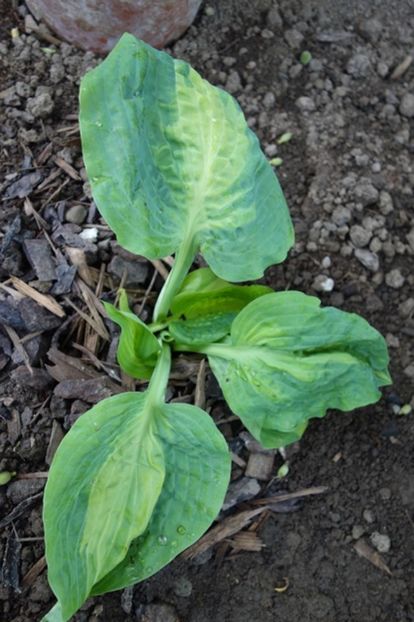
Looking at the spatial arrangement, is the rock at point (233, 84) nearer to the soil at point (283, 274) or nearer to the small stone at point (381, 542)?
the soil at point (283, 274)

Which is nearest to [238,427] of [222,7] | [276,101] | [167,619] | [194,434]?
[194,434]

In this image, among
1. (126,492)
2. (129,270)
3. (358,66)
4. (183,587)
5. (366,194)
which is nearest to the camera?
(126,492)

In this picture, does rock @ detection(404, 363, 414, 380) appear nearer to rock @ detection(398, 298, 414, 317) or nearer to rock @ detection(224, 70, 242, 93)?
rock @ detection(398, 298, 414, 317)

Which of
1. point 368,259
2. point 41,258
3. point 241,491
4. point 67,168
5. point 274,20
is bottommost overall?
point 241,491

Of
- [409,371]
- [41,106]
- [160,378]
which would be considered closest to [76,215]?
[41,106]

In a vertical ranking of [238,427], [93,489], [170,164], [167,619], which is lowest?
[167,619]

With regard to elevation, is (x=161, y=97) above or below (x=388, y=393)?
above

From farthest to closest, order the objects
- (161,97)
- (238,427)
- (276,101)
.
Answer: (276,101) → (238,427) → (161,97)

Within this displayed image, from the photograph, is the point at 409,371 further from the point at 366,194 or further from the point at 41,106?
the point at 41,106

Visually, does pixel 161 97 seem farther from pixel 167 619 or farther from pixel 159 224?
pixel 167 619
